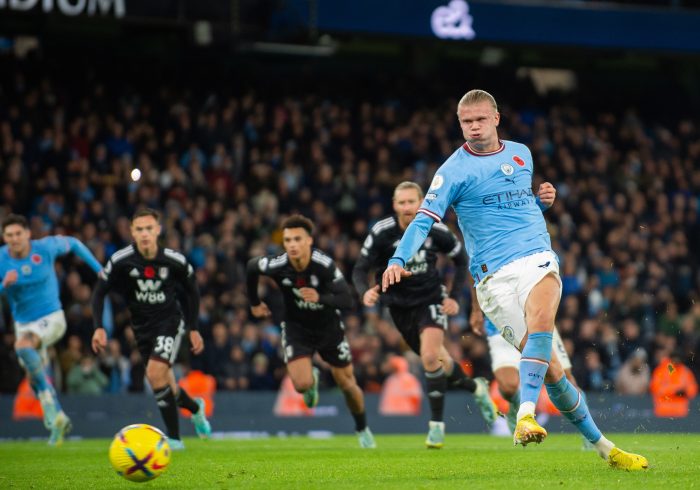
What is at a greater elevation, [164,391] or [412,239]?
[412,239]

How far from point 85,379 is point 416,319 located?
7.08m

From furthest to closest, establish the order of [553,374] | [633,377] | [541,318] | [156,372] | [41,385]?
[633,377] < [41,385] < [156,372] < [553,374] < [541,318]

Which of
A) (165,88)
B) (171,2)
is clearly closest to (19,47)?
(165,88)

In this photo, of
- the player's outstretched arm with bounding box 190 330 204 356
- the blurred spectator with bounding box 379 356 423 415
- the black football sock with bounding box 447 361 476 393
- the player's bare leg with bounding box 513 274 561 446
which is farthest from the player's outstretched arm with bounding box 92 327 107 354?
the blurred spectator with bounding box 379 356 423 415

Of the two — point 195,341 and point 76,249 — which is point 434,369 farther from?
point 76,249

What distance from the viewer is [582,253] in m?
24.3

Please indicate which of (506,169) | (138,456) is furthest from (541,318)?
(138,456)

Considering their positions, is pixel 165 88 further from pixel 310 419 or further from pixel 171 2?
pixel 310 419

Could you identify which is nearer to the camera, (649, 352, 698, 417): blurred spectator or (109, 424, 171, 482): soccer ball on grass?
(109, 424, 171, 482): soccer ball on grass

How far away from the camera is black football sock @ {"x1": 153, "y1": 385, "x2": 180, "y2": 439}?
40.8 ft

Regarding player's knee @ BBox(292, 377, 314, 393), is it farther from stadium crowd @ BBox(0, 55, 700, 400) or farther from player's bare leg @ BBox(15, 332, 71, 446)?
stadium crowd @ BBox(0, 55, 700, 400)

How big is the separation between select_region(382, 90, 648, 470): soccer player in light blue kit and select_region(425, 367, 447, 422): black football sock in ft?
13.6

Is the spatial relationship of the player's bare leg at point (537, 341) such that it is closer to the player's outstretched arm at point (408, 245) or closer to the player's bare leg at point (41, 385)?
the player's outstretched arm at point (408, 245)

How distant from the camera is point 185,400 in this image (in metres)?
13.3
